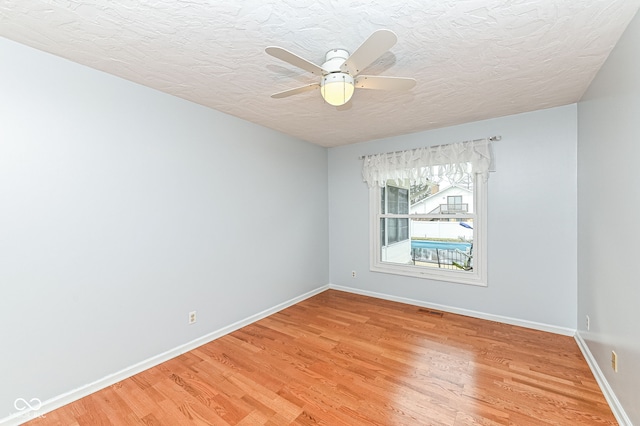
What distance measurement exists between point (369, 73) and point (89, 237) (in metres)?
2.40

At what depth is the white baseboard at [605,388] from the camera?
5.38 ft

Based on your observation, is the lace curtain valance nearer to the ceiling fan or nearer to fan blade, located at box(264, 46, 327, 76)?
the ceiling fan

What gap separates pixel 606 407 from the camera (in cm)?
179

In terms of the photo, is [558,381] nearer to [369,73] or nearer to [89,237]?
[369,73]

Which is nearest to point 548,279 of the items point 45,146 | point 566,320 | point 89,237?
point 566,320

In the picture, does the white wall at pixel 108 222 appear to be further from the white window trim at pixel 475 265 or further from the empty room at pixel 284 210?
the white window trim at pixel 475 265

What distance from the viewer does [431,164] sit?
3531mm

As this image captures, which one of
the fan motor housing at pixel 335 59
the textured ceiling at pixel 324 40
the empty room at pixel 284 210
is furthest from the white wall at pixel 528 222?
the fan motor housing at pixel 335 59

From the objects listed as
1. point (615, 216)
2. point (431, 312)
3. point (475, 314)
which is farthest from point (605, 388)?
point (431, 312)

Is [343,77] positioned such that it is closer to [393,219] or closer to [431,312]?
[393,219]

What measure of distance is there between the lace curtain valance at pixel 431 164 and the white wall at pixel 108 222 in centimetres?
173

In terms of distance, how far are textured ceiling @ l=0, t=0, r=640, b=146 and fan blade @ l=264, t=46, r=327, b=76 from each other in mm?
216

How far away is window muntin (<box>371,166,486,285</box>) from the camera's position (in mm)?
3328

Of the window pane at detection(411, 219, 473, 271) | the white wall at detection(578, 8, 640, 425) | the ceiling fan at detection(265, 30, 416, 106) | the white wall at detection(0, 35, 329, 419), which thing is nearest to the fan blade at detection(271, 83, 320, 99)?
the ceiling fan at detection(265, 30, 416, 106)
